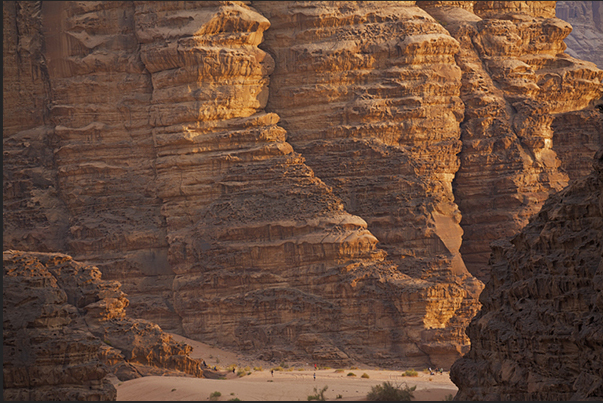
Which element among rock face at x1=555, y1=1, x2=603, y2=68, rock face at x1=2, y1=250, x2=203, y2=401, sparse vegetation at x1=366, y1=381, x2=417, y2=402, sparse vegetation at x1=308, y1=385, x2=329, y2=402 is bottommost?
sparse vegetation at x1=308, y1=385, x2=329, y2=402

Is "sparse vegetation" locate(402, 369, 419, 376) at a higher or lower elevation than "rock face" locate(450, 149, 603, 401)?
lower

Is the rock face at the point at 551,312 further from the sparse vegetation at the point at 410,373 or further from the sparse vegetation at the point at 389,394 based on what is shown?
the sparse vegetation at the point at 410,373

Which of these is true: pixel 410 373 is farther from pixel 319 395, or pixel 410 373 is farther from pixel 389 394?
pixel 389 394

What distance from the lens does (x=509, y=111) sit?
192 feet

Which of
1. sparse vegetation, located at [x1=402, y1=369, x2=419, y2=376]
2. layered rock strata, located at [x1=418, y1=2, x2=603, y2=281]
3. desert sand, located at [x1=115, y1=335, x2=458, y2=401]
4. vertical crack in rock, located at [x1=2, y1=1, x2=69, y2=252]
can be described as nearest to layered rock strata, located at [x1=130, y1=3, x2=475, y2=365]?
desert sand, located at [x1=115, y1=335, x2=458, y2=401]

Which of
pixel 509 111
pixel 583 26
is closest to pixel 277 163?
pixel 509 111

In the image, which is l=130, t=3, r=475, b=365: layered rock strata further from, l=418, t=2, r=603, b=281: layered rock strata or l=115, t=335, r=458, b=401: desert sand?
l=418, t=2, r=603, b=281: layered rock strata

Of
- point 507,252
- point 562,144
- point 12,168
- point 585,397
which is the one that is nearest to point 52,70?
point 12,168

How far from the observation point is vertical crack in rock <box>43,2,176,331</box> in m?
54.4

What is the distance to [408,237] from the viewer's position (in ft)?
177

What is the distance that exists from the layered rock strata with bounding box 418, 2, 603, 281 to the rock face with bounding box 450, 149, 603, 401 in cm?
2802

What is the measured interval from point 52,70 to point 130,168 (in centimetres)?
634

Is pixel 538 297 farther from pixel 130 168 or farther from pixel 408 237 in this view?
pixel 130 168

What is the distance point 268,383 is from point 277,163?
14.8 meters
